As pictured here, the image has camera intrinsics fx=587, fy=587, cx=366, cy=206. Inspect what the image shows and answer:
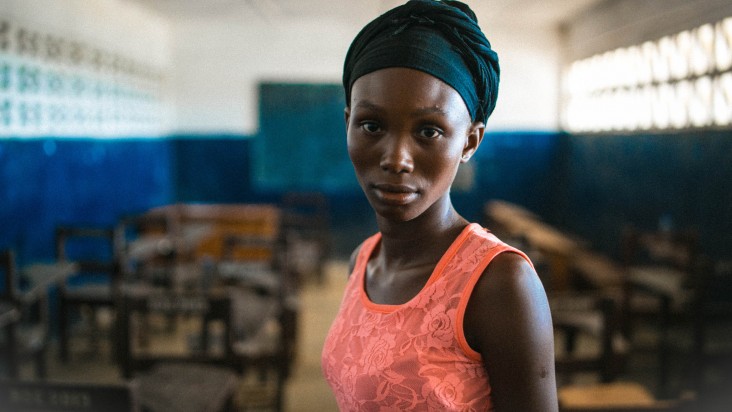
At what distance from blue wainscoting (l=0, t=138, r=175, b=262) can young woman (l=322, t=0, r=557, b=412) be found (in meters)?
3.30

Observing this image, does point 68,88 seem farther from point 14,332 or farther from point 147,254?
point 14,332

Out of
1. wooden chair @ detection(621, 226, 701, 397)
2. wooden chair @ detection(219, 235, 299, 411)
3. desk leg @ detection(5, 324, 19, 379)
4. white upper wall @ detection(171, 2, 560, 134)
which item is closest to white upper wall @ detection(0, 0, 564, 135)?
white upper wall @ detection(171, 2, 560, 134)

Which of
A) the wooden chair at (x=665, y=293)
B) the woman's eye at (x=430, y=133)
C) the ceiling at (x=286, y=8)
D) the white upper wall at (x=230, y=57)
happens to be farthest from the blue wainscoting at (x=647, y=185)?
the woman's eye at (x=430, y=133)

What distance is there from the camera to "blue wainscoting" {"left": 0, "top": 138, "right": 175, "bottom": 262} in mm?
3391

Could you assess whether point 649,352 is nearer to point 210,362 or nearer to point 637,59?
point 637,59

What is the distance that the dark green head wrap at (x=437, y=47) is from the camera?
24.5 inches

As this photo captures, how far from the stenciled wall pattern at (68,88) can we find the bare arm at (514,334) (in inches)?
135

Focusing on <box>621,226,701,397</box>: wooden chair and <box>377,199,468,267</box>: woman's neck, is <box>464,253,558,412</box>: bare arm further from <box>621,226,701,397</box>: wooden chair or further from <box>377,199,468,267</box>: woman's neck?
<box>621,226,701,397</box>: wooden chair

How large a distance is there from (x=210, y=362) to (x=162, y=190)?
454cm

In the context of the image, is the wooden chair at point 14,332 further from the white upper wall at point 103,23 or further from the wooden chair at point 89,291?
the white upper wall at point 103,23

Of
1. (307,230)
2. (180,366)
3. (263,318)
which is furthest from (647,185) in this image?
(180,366)

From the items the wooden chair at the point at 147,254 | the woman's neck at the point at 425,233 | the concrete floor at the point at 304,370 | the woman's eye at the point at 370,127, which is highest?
the woman's eye at the point at 370,127

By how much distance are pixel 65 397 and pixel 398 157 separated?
871 mm

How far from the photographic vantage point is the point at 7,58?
3.28 meters
